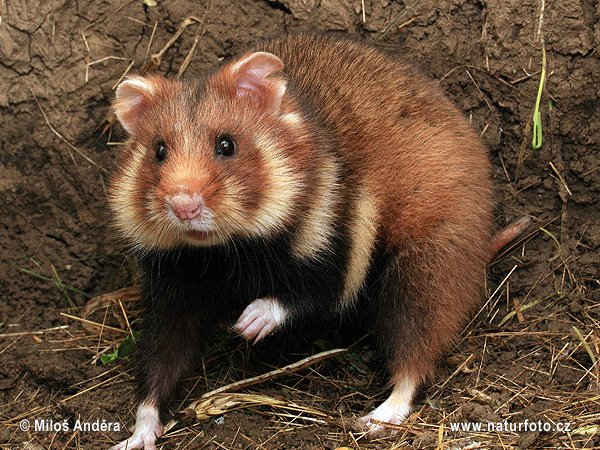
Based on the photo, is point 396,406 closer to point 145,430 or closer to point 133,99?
point 145,430

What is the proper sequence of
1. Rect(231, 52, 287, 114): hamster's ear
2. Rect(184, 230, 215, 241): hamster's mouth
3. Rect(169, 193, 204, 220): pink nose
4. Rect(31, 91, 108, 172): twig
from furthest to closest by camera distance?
Rect(31, 91, 108, 172): twig → Rect(231, 52, 287, 114): hamster's ear → Rect(184, 230, 215, 241): hamster's mouth → Rect(169, 193, 204, 220): pink nose

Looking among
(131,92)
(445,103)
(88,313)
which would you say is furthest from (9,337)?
(445,103)

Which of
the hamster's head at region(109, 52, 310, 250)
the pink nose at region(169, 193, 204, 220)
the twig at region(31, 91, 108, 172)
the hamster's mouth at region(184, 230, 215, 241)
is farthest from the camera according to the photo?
the twig at region(31, 91, 108, 172)

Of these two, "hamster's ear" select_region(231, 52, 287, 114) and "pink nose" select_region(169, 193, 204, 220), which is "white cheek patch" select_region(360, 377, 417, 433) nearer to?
"pink nose" select_region(169, 193, 204, 220)

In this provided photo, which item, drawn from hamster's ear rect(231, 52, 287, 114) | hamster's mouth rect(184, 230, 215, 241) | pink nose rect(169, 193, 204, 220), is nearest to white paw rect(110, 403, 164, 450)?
hamster's mouth rect(184, 230, 215, 241)

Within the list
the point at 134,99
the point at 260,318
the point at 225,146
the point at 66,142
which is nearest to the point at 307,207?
the point at 225,146

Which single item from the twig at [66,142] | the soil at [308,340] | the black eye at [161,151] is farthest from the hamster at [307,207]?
the twig at [66,142]

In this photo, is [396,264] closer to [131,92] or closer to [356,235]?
[356,235]
